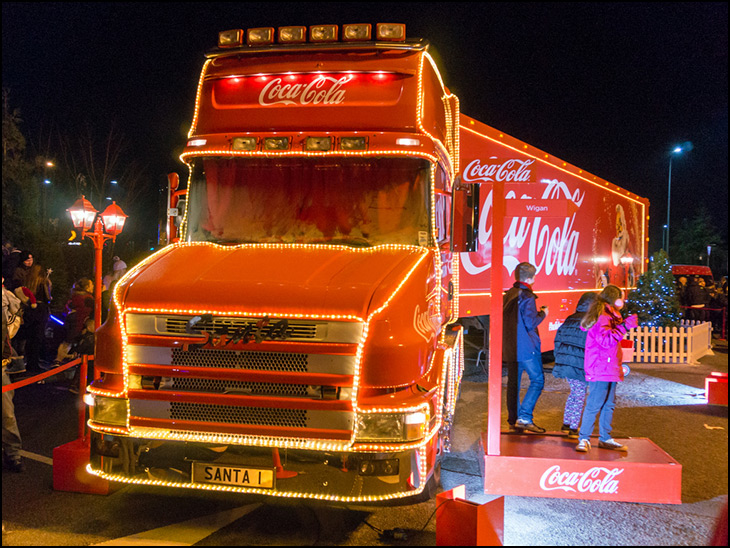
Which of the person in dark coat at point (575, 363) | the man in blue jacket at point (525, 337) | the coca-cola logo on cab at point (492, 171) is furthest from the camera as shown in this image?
the coca-cola logo on cab at point (492, 171)

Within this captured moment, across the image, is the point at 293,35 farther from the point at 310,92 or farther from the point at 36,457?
the point at 36,457

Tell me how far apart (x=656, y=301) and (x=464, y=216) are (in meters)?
11.6

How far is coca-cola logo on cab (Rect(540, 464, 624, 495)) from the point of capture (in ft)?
17.3

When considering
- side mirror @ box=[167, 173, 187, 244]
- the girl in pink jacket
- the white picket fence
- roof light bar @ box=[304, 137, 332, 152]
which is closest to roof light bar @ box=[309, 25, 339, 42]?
roof light bar @ box=[304, 137, 332, 152]

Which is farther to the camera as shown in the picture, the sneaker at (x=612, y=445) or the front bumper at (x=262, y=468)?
the sneaker at (x=612, y=445)

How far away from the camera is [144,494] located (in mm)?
5461

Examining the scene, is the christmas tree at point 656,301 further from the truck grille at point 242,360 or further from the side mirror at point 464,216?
the truck grille at point 242,360

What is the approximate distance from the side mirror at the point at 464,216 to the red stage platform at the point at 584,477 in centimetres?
198

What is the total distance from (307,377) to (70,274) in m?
20.9

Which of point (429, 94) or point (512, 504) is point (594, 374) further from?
point (429, 94)

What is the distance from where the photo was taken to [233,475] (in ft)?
14.1

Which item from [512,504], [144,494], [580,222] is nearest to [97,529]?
[144,494]

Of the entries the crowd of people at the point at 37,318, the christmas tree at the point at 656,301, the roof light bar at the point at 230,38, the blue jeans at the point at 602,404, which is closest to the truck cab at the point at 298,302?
→ the roof light bar at the point at 230,38

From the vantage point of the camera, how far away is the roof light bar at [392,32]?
5.72m
